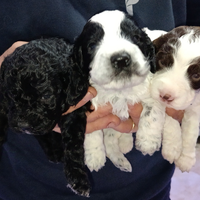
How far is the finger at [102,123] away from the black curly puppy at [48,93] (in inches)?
5.2

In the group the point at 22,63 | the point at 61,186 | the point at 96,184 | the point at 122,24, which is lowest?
the point at 96,184

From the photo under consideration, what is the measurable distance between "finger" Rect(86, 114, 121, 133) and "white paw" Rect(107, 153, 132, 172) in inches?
11.5

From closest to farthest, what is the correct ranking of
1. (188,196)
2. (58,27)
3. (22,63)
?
(22,63) → (58,27) → (188,196)

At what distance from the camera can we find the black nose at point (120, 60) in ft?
3.63

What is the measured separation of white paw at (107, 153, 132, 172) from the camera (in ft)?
5.54

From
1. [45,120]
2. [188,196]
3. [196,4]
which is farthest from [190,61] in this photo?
[188,196]

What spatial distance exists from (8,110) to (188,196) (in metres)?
2.91

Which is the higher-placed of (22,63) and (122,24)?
(22,63)

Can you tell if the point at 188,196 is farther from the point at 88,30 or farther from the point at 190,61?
the point at 88,30

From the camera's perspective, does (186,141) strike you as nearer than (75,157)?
No

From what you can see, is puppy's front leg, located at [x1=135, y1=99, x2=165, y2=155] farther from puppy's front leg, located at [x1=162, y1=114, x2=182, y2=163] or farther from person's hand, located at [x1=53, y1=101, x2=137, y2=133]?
person's hand, located at [x1=53, y1=101, x2=137, y2=133]

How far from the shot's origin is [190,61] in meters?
1.26

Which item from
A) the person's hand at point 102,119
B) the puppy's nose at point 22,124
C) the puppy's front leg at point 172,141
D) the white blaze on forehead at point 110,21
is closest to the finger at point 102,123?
the person's hand at point 102,119

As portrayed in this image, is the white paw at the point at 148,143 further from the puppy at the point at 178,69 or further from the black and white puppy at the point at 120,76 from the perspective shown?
the puppy at the point at 178,69
